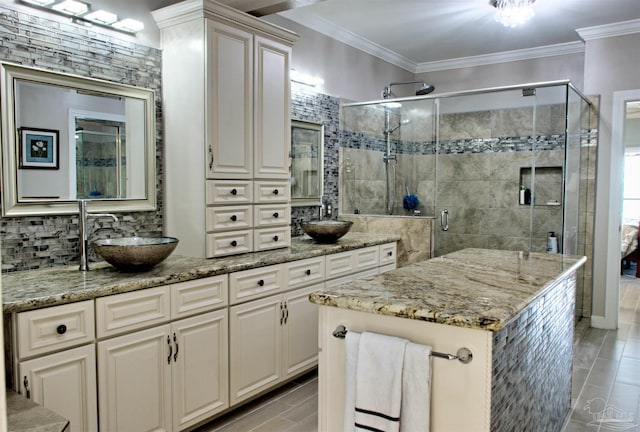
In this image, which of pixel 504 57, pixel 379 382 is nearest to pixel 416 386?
pixel 379 382

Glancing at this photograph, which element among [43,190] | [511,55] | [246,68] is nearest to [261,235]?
[246,68]

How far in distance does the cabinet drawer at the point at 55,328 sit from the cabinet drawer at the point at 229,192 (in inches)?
40.9

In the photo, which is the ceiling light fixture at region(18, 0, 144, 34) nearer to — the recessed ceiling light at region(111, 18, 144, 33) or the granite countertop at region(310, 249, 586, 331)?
the recessed ceiling light at region(111, 18, 144, 33)

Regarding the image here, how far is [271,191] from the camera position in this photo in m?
3.37

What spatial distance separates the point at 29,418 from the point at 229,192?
167 cm

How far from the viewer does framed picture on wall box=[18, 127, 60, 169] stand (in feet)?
8.05

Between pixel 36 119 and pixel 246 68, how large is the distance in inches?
48.1

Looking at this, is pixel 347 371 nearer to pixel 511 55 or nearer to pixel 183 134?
pixel 183 134

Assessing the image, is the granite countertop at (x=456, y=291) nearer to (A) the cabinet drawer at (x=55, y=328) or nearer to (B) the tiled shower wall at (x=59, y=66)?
(A) the cabinet drawer at (x=55, y=328)

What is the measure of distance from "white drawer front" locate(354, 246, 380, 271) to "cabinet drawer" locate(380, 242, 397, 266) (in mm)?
73

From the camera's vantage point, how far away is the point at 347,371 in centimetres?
177

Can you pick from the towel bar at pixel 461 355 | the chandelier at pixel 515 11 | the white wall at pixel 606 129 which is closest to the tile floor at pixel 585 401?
the white wall at pixel 606 129

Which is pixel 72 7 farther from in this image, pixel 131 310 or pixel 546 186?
pixel 546 186

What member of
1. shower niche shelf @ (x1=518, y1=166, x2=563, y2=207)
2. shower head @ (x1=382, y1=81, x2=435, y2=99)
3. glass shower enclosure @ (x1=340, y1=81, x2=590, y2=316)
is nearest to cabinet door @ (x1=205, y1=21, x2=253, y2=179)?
glass shower enclosure @ (x1=340, y1=81, x2=590, y2=316)
